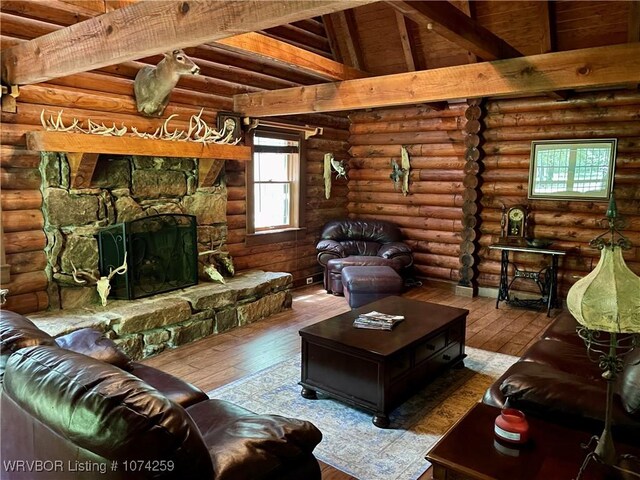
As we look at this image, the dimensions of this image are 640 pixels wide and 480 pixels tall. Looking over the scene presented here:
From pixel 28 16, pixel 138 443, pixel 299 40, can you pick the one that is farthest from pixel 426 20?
pixel 299 40

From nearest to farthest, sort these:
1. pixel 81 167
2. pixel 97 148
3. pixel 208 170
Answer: pixel 97 148
pixel 81 167
pixel 208 170

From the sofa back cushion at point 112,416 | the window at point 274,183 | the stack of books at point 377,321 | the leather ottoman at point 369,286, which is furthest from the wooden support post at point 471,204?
the sofa back cushion at point 112,416

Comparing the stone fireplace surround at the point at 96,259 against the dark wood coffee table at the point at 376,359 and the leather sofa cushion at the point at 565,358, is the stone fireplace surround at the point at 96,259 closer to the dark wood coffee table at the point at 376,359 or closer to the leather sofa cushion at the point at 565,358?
the dark wood coffee table at the point at 376,359

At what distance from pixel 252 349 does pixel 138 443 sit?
298 cm

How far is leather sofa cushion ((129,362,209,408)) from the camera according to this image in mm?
2285

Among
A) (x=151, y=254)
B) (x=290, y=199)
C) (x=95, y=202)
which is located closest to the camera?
(x=95, y=202)

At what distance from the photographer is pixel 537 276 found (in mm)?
5598

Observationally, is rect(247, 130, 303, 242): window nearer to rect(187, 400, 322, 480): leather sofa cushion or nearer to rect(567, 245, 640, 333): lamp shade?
rect(187, 400, 322, 480): leather sofa cushion

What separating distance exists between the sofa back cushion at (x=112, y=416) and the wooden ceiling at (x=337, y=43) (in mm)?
1552

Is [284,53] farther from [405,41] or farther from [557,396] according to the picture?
[557,396]

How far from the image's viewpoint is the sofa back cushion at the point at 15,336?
6.14 feet

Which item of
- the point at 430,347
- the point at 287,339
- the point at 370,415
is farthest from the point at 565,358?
the point at 287,339

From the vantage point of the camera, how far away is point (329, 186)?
6.98 metres

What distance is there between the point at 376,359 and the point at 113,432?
1.85 m
